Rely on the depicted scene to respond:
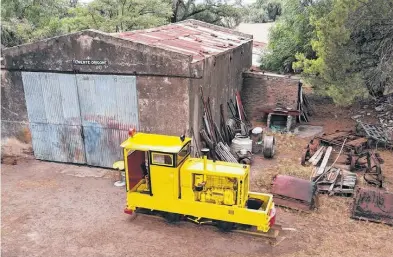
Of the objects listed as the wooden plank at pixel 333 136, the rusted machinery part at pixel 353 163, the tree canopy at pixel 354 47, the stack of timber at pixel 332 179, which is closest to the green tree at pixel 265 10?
the tree canopy at pixel 354 47

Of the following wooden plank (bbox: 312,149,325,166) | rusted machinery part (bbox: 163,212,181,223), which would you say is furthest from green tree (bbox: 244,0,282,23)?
rusted machinery part (bbox: 163,212,181,223)

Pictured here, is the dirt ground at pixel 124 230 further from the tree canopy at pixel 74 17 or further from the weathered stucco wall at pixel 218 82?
the tree canopy at pixel 74 17

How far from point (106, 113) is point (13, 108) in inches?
141

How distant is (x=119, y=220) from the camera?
392 inches

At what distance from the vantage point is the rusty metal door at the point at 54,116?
42.0 ft

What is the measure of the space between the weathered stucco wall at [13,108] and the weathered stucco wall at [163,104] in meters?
4.39

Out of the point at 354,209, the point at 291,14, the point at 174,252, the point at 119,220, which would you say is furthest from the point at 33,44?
the point at 291,14

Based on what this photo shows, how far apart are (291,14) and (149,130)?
14679 millimetres

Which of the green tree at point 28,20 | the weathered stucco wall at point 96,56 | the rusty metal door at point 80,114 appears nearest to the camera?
the weathered stucco wall at point 96,56

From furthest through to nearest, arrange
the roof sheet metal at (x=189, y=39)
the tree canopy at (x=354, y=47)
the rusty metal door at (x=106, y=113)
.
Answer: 1. the roof sheet metal at (x=189, y=39)
2. the tree canopy at (x=354, y=47)
3. the rusty metal door at (x=106, y=113)

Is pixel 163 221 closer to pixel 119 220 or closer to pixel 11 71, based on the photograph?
pixel 119 220

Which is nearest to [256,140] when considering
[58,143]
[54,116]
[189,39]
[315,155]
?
[315,155]

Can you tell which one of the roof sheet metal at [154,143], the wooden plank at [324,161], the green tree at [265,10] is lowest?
the wooden plank at [324,161]

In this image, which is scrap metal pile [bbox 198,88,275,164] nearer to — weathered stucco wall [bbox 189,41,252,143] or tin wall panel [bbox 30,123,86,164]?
weathered stucco wall [bbox 189,41,252,143]
